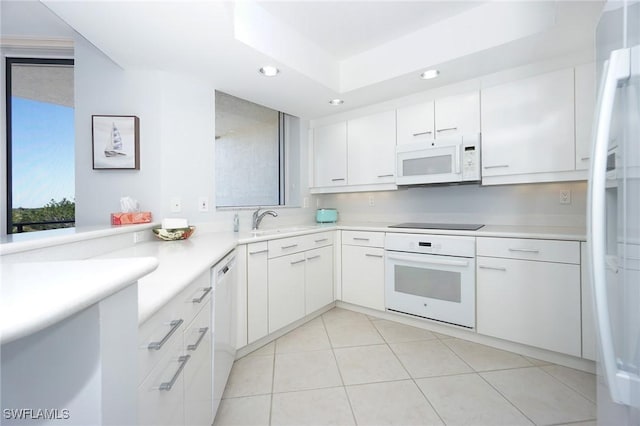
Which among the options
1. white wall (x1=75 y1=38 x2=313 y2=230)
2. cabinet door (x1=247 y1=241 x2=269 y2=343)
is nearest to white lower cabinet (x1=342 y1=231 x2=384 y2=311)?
cabinet door (x1=247 y1=241 x2=269 y2=343)

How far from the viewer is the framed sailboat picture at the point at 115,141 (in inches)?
78.5

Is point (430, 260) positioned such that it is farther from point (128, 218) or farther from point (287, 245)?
point (128, 218)

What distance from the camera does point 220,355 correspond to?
56.9 inches

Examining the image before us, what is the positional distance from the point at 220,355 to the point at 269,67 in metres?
1.96

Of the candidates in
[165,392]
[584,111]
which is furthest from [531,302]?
[165,392]

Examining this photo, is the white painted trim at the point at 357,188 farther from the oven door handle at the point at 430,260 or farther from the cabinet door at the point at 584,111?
the cabinet door at the point at 584,111

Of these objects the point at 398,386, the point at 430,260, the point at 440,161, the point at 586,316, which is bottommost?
the point at 398,386

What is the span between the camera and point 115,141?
6.61 feet

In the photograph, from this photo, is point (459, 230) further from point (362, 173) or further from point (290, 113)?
point (290, 113)

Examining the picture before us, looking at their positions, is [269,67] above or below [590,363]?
above

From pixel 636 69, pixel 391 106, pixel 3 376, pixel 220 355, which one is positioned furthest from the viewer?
pixel 391 106

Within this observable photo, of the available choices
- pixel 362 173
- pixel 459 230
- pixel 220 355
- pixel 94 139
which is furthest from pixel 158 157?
pixel 459 230

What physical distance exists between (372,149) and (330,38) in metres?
1.12

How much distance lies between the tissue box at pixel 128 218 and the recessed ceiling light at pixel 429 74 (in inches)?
95.3
